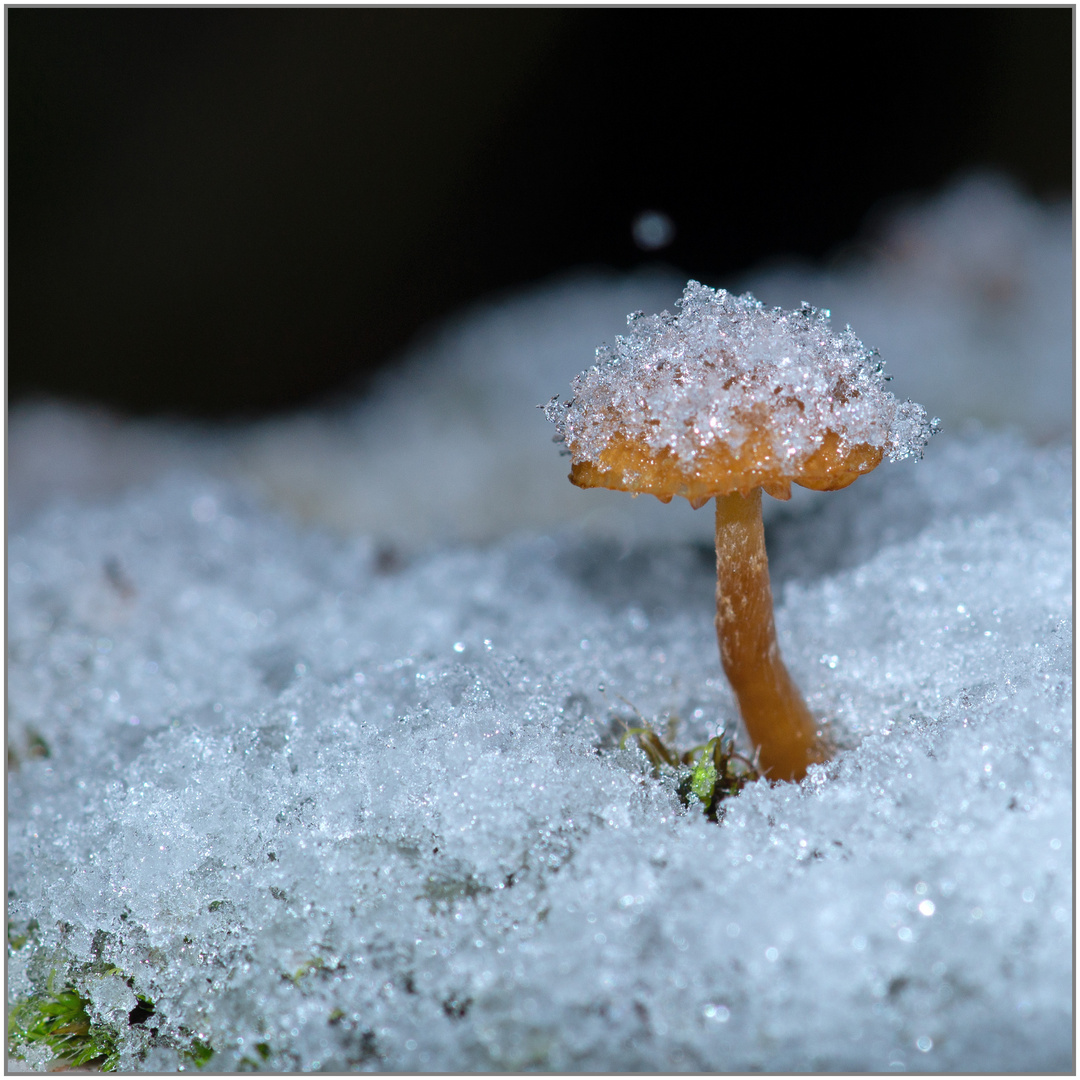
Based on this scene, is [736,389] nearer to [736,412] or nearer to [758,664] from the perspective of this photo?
[736,412]

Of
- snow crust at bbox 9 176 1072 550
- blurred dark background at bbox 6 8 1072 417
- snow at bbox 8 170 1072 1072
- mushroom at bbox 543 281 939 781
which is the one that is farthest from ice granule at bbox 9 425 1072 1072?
blurred dark background at bbox 6 8 1072 417

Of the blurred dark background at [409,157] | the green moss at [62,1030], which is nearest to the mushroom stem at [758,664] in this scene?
the green moss at [62,1030]

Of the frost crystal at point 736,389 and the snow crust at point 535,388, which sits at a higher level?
the snow crust at point 535,388

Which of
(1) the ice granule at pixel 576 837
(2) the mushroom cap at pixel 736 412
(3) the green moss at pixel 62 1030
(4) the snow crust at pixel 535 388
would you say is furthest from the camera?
(4) the snow crust at pixel 535 388

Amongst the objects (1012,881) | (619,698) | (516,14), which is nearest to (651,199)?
(516,14)

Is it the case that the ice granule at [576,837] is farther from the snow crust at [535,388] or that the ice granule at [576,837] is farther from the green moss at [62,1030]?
the snow crust at [535,388]
